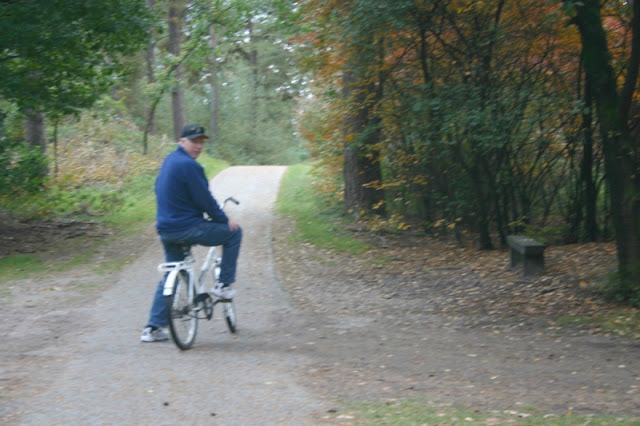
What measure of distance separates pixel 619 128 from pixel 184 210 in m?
Answer: 5.21

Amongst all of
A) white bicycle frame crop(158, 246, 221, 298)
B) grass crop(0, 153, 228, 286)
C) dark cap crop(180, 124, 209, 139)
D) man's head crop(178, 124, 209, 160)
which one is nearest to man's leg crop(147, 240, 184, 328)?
white bicycle frame crop(158, 246, 221, 298)

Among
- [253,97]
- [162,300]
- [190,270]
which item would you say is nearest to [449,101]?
[190,270]

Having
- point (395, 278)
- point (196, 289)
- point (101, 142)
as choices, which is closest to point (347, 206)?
point (395, 278)

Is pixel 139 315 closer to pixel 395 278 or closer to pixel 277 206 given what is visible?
pixel 395 278

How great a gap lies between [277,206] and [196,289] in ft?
42.9

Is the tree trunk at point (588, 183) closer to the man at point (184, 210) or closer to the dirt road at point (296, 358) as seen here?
the dirt road at point (296, 358)

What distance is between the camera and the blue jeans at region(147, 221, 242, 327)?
22.7 feet

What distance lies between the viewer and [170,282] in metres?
6.68

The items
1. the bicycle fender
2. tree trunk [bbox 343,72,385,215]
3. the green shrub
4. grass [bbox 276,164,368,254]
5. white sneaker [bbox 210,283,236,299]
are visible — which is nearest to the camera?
the bicycle fender

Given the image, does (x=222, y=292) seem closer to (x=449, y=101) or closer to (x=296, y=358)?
(x=296, y=358)

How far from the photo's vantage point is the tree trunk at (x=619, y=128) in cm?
852

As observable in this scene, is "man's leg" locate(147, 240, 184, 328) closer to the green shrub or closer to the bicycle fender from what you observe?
the bicycle fender

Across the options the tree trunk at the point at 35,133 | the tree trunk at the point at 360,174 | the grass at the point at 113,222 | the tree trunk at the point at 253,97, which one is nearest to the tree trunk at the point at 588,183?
the tree trunk at the point at 360,174

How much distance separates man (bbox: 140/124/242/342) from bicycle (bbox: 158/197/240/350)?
0.14 m
